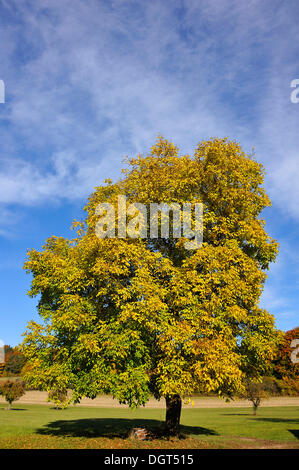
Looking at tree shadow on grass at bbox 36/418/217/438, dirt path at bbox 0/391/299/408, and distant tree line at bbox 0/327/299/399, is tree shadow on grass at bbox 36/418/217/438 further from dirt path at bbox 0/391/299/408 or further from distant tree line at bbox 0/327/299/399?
dirt path at bbox 0/391/299/408

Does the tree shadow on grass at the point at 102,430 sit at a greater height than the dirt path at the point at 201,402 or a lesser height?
greater

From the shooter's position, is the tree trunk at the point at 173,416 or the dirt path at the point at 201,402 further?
the dirt path at the point at 201,402

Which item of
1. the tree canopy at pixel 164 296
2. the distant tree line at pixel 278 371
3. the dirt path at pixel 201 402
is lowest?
the dirt path at pixel 201 402

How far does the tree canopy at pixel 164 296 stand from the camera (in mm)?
16234

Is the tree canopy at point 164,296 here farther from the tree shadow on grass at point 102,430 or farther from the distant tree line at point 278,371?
the tree shadow on grass at point 102,430

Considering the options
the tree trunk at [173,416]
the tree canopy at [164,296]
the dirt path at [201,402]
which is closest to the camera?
the tree canopy at [164,296]

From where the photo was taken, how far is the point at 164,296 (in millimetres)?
18203

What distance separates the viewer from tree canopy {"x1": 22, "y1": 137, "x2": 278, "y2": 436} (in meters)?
16.2

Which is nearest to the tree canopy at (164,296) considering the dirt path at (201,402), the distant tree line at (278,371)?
the distant tree line at (278,371)

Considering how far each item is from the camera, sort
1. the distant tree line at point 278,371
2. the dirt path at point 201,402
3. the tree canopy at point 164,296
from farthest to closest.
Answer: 1. the dirt path at point 201,402
2. the distant tree line at point 278,371
3. the tree canopy at point 164,296

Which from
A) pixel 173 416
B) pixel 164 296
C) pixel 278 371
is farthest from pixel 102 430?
pixel 278 371

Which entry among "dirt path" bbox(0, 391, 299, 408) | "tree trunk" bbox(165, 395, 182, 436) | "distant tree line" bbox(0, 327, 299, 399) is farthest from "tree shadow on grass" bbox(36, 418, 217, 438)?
"dirt path" bbox(0, 391, 299, 408)

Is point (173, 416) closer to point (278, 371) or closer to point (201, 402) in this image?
point (278, 371)
